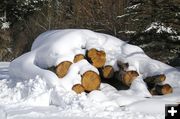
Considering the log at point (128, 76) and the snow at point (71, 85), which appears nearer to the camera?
the snow at point (71, 85)

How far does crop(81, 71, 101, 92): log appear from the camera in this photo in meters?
11.7

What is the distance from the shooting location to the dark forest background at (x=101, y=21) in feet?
51.6

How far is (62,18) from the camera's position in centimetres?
3012

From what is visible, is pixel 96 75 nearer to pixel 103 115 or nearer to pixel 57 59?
pixel 57 59

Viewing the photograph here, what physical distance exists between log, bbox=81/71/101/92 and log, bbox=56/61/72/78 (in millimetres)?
480

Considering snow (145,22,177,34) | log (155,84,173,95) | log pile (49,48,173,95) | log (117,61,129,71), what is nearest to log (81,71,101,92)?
log pile (49,48,173,95)

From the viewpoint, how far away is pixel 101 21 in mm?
24922

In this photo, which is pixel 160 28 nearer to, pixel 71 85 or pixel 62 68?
pixel 62 68

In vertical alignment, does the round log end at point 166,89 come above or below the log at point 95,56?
below

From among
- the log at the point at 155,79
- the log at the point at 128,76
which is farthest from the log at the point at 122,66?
the log at the point at 155,79

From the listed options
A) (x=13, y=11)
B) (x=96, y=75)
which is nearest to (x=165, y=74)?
(x=96, y=75)

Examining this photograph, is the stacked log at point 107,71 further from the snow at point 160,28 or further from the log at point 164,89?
the snow at point 160,28

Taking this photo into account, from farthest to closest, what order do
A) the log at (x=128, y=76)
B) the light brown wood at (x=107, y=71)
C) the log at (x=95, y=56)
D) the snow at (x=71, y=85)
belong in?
the light brown wood at (x=107, y=71), the log at (x=95, y=56), the log at (x=128, y=76), the snow at (x=71, y=85)

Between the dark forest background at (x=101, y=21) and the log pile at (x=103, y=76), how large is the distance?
12.2 feet
